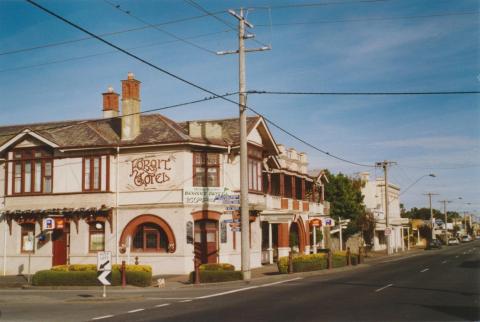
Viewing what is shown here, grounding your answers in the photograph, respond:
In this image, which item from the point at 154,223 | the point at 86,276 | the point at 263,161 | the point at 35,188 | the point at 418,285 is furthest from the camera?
the point at 263,161

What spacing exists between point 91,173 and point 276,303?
18200mm

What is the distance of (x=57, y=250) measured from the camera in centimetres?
3184

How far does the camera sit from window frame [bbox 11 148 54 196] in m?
32.3

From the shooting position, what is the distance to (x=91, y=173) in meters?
31.5

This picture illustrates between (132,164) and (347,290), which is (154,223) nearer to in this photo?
(132,164)

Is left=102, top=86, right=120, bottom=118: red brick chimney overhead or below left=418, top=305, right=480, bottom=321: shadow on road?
overhead

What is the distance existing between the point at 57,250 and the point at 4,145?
21.9 feet

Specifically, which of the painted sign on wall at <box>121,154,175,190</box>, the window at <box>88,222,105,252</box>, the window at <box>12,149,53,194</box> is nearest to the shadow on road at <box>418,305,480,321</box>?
the painted sign on wall at <box>121,154,175,190</box>

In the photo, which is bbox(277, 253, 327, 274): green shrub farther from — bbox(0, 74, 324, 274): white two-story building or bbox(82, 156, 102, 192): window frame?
bbox(82, 156, 102, 192): window frame

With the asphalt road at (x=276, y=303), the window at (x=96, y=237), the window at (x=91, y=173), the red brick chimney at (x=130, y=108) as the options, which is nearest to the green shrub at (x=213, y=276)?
the asphalt road at (x=276, y=303)

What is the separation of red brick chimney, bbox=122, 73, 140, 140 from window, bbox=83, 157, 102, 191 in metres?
2.04

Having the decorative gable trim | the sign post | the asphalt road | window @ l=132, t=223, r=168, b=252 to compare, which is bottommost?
the asphalt road

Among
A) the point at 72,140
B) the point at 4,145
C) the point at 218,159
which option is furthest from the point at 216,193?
the point at 4,145

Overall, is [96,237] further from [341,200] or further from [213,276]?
[341,200]
